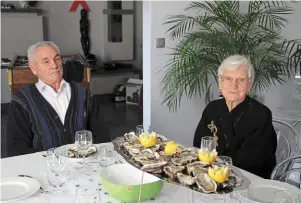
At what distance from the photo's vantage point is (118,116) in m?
5.34

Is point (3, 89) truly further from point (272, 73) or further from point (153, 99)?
point (272, 73)

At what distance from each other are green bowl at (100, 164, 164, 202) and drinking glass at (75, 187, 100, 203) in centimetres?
5

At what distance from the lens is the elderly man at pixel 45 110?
2.04 metres

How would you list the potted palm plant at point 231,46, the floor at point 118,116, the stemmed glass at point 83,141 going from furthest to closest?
the floor at point 118,116 → the potted palm plant at point 231,46 → the stemmed glass at point 83,141

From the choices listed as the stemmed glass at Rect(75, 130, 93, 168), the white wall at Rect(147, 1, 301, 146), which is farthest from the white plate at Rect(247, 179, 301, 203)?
the white wall at Rect(147, 1, 301, 146)

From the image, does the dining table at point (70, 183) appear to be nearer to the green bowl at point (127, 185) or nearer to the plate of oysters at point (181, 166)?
the green bowl at point (127, 185)

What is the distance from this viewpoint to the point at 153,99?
3.37 meters

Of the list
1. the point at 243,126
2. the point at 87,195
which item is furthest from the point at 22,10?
the point at 87,195

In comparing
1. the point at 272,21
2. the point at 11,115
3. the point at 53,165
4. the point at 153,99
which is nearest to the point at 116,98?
the point at 153,99

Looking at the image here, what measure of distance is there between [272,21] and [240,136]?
1571 mm

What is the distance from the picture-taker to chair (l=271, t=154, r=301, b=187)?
182 centimetres

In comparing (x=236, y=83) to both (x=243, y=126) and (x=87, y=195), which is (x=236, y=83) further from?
(x=87, y=195)

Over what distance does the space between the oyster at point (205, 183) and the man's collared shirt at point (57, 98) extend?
1148 mm

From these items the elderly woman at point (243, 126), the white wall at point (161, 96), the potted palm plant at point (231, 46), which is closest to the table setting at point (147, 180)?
the elderly woman at point (243, 126)
